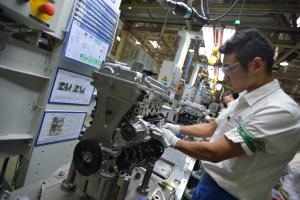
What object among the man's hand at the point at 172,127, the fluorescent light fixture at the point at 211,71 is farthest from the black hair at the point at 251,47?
the fluorescent light fixture at the point at 211,71

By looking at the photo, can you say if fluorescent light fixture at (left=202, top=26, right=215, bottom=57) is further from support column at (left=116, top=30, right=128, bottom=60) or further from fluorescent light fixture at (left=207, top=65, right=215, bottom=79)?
support column at (left=116, top=30, right=128, bottom=60)

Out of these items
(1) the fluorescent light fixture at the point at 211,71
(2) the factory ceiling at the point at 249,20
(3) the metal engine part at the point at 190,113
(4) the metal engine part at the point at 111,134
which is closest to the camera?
(4) the metal engine part at the point at 111,134

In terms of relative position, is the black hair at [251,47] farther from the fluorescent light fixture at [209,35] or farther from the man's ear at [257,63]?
the fluorescent light fixture at [209,35]

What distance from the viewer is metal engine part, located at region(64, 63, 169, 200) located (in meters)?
0.92

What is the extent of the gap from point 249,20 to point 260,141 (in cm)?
440

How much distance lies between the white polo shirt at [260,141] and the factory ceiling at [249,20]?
3.99 feet

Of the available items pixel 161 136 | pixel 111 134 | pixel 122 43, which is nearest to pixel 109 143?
pixel 111 134

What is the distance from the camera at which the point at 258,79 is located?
133cm

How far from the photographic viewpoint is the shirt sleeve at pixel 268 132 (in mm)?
1075

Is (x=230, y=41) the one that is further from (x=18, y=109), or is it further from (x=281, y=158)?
(x=18, y=109)

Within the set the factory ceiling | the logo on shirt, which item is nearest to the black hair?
the logo on shirt

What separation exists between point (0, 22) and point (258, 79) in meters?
1.61

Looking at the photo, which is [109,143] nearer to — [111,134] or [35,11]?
[111,134]

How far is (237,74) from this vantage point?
1385 mm
